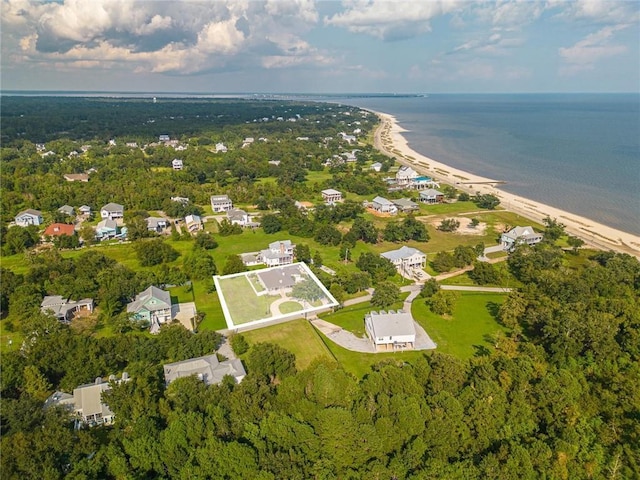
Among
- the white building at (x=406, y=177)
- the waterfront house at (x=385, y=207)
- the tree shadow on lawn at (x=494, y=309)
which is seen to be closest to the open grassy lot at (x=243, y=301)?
the tree shadow on lawn at (x=494, y=309)

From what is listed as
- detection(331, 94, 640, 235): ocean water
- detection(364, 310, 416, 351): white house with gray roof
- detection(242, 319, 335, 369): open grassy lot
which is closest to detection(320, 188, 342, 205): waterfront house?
detection(331, 94, 640, 235): ocean water

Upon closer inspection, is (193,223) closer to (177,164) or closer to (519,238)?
(177,164)

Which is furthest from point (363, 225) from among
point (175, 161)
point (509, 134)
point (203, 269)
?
point (509, 134)

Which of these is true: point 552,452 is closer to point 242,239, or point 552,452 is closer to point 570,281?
point 570,281

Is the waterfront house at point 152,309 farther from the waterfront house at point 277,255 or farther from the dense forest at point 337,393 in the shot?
the waterfront house at point 277,255

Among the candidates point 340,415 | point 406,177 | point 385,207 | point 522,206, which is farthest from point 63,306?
point 522,206

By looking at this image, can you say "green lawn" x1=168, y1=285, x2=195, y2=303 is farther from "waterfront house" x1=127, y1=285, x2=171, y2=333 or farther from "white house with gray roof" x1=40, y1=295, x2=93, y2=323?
"white house with gray roof" x1=40, y1=295, x2=93, y2=323
